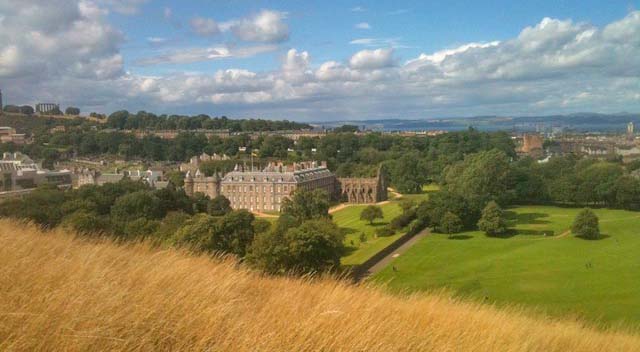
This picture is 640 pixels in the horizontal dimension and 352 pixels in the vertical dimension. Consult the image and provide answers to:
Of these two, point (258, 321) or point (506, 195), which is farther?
point (506, 195)

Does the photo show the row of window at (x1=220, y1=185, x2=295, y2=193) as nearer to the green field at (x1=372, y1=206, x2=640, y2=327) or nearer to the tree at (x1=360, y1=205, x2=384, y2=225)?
the tree at (x1=360, y1=205, x2=384, y2=225)

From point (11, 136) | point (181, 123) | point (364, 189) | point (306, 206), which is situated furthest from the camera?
point (181, 123)

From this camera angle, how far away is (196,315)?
6082 millimetres

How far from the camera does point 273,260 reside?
23.1 meters

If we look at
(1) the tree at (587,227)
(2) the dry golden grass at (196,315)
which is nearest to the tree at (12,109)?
(1) the tree at (587,227)

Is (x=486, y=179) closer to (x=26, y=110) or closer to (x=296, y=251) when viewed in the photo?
(x=296, y=251)

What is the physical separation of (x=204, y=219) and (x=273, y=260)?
6.30 meters

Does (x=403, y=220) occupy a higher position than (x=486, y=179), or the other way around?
(x=486, y=179)

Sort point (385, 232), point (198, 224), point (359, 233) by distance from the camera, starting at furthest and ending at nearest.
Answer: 1. point (359, 233)
2. point (385, 232)
3. point (198, 224)

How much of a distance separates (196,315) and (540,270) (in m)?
27.1

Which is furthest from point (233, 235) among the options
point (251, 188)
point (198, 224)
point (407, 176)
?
point (407, 176)

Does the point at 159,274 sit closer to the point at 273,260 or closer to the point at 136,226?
the point at 273,260

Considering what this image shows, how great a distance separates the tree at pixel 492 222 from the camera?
40.5 metres

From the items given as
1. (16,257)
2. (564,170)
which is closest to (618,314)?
(16,257)
